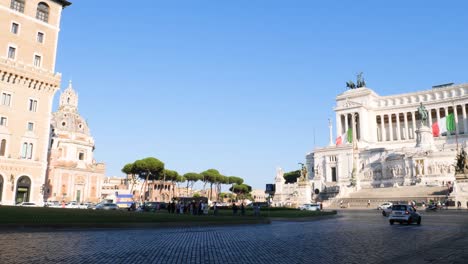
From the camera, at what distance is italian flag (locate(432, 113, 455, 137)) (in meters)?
88.9

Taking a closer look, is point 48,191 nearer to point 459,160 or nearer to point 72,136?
point 72,136

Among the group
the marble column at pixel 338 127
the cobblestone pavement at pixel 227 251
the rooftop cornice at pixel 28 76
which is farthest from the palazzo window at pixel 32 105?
the marble column at pixel 338 127

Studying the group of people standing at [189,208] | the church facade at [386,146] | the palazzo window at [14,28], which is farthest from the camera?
the church facade at [386,146]

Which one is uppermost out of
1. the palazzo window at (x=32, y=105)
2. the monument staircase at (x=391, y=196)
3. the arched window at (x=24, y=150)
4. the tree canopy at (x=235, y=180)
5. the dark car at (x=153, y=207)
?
the palazzo window at (x=32, y=105)

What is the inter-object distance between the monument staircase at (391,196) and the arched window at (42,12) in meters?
52.0

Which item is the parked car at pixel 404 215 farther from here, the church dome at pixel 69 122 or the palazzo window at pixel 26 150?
the church dome at pixel 69 122

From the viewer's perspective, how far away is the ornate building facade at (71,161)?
82.3 m

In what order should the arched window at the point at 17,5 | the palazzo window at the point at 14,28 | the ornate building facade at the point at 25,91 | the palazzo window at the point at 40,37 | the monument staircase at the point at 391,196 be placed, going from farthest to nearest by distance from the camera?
the monument staircase at the point at 391,196, the palazzo window at the point at 40,37, the arched window at the point at 17,5, the palazzo window at the point at 14,28, the ornate building facade at the point at 25,91

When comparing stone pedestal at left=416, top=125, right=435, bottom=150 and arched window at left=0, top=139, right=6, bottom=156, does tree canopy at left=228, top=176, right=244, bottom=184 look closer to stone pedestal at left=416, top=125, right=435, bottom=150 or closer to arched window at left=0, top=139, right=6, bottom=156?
stone pedestal at left=416, top=125, right=435, bottom=150

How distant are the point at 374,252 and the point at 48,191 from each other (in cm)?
8146

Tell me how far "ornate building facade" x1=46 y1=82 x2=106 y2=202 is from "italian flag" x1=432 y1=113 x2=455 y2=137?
8021 centimetres

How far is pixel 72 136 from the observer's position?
317ft

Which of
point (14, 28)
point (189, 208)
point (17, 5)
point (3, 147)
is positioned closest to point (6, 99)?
point (3, 147)

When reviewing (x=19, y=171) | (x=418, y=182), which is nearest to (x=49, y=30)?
(x=19, y=171)
